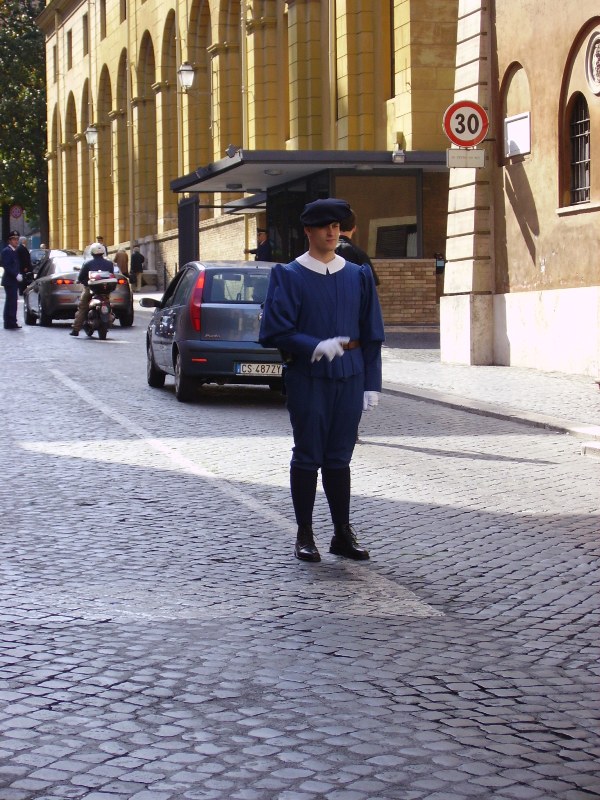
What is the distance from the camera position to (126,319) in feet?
102

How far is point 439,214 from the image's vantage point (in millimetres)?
30094

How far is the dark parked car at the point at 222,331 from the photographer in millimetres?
15500

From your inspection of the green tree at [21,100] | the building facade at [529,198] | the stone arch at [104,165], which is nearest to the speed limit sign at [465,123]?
the building facade at [529,198]

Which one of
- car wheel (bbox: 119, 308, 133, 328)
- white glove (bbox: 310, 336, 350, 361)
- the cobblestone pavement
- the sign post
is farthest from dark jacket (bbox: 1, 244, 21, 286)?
white glove (bbox: 310, 336, 350, 361)

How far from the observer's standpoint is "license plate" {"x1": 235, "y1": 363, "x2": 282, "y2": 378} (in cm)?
1548

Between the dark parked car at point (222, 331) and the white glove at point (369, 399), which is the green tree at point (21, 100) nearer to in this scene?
the dark parked car at point (222, 331)

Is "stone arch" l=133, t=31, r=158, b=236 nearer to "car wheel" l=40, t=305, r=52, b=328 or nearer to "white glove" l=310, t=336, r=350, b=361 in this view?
"car wheel" l=40, t=305, r=52, b=328

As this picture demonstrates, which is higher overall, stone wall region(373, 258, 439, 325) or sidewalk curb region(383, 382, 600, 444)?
stone wall region(373, 258, 439, 325)

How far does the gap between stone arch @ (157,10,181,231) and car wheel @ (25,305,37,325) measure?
1917 cm

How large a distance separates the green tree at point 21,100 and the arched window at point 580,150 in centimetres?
6285

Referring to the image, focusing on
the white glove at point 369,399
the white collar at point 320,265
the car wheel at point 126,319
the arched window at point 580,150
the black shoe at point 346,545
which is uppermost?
the arched window at point 580,150

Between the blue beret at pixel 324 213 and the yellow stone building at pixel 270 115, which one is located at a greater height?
the yellow stone building at pixel 270 115

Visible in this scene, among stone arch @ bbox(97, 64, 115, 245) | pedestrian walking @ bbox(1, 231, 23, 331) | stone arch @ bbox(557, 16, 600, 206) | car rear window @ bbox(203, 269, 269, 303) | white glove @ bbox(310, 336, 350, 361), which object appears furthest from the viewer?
stone arch @ bbox(97, 64, 115, 245)

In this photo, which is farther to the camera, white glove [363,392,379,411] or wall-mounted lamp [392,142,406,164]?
wall-mounted lamp [392,142,406,164]
